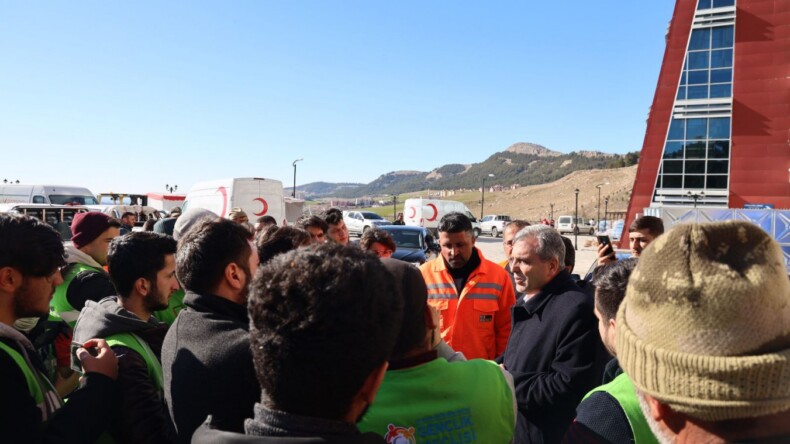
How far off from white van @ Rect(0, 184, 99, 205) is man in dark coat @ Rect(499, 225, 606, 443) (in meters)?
29.0

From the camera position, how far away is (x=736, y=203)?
104 feet

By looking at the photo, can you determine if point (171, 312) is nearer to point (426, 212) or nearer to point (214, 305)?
point (214, 305)

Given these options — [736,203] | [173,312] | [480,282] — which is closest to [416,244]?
[480,282]

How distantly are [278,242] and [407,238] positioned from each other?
11.3 metres

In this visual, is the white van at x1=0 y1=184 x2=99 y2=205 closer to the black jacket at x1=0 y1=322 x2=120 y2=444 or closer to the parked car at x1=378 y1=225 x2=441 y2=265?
the parked car at x1=378 y1=225 x2=441 y2=265

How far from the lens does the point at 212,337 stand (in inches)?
78.3

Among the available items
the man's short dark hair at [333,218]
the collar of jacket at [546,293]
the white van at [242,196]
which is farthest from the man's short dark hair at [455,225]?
the white van at [242,196]

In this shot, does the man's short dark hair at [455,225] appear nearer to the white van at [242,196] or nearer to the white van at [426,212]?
the white van at [242,196]

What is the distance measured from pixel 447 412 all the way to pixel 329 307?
0.80 meters

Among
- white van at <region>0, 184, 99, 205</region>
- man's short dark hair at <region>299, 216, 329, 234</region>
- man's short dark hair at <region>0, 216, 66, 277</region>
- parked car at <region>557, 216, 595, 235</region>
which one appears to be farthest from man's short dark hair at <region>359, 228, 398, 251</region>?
parked car at <region>557, 216, 595, 235</region>

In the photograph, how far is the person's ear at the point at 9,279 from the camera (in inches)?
87.2

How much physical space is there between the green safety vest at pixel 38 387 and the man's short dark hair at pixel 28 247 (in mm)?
464

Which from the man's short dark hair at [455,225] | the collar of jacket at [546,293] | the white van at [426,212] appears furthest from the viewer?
the white van at [426,212]

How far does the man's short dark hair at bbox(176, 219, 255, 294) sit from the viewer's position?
222cm
